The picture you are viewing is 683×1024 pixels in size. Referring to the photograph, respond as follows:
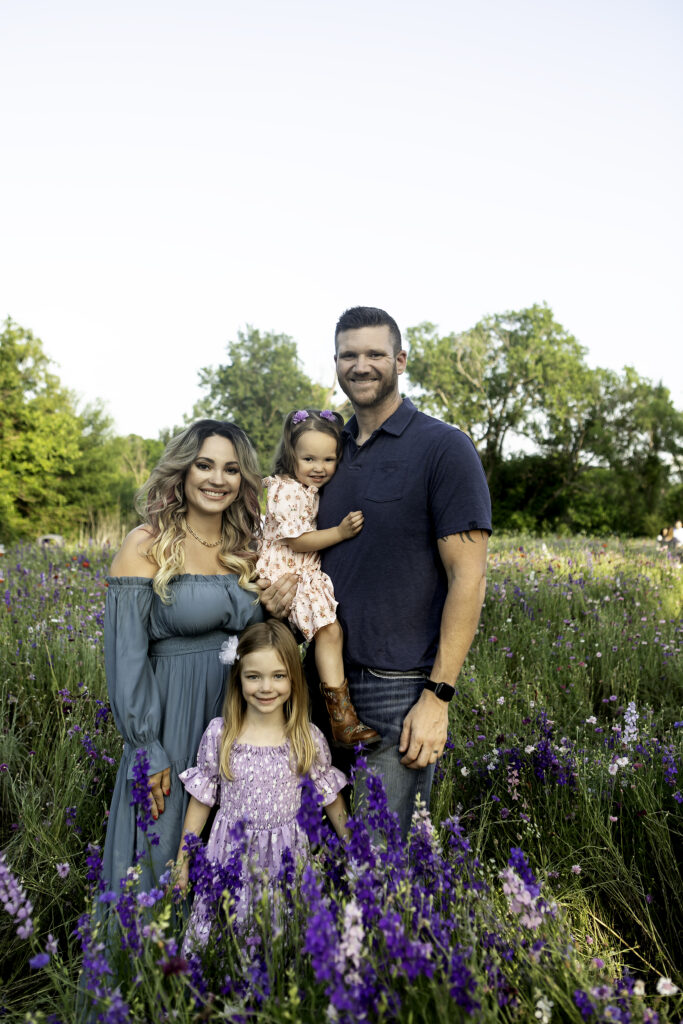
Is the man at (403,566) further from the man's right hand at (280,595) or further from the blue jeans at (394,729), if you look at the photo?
the man's right hand at (280,595)

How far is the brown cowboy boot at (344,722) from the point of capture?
268 cm

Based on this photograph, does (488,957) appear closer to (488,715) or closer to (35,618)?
(488,715)

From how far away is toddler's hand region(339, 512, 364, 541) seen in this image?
2.80 metres

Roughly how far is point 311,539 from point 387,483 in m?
0.44

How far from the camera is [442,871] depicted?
2078 mm

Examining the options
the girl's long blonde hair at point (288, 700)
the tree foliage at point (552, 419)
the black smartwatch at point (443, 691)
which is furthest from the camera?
the tree foliage at point (552, 419)

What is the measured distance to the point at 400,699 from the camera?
2715 millimetres

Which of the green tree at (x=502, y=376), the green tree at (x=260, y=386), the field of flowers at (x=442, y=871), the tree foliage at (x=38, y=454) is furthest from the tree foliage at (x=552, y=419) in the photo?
the field of flowers at (x=442, y=871)

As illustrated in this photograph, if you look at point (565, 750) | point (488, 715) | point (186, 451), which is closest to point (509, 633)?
point (488, 715)

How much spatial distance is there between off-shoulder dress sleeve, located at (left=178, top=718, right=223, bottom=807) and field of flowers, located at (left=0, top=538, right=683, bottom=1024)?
419 millimetres

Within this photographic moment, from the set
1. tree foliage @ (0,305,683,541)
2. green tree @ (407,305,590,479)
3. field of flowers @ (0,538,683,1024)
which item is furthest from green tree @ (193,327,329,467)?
field of flowers @ (0,538,683,1024)

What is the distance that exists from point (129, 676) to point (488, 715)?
236 centimetres

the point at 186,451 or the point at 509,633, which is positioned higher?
the point at 186,451

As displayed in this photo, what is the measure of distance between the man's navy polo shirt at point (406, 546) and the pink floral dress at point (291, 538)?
14 centimetres
